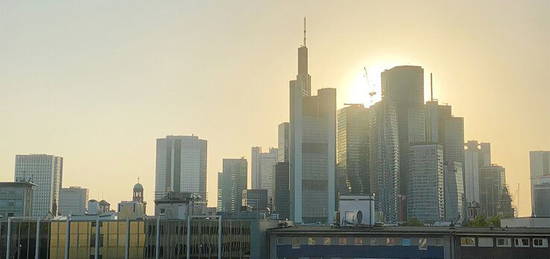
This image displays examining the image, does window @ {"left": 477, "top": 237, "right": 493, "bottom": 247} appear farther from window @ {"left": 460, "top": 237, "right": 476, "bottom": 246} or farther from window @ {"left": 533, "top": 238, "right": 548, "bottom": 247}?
window @ {"left": 533, "top": 238, "right": 548, "bottom": 247}

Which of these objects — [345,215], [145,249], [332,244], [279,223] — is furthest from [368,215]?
[145,249]

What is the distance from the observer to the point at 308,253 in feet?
283

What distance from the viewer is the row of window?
8194 centimetres

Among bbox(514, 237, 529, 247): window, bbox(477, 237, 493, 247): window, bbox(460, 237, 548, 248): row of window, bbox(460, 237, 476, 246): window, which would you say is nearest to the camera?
bbox(460, 237, 548, 248): row of window

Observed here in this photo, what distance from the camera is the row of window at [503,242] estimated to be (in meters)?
81.9

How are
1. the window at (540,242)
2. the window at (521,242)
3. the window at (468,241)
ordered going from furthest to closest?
the window at (468,241) → the window at (521,242) → the window at (540,242)

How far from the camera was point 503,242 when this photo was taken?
83062 millimetres

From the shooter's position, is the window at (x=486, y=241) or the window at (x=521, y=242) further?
the window at (x=486, y=241)

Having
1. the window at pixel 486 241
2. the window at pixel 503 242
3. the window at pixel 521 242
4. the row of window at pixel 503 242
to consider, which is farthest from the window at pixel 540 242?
the window at pixel 486 241

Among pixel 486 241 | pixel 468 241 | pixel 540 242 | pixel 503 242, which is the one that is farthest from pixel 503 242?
pixel 540 242

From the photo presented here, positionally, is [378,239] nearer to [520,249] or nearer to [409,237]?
[409,237]

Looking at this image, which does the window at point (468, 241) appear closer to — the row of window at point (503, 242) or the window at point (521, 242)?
the row of window at point (503, 242)

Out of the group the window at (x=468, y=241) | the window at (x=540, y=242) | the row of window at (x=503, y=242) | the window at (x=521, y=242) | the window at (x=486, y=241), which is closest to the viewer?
the window at (x=540, y=242)

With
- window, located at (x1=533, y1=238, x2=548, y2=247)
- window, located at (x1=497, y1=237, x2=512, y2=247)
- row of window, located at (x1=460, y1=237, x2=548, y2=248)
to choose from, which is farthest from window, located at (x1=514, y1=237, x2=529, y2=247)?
window, located at (x1=533, y1=238, x2=548, y2=247)
